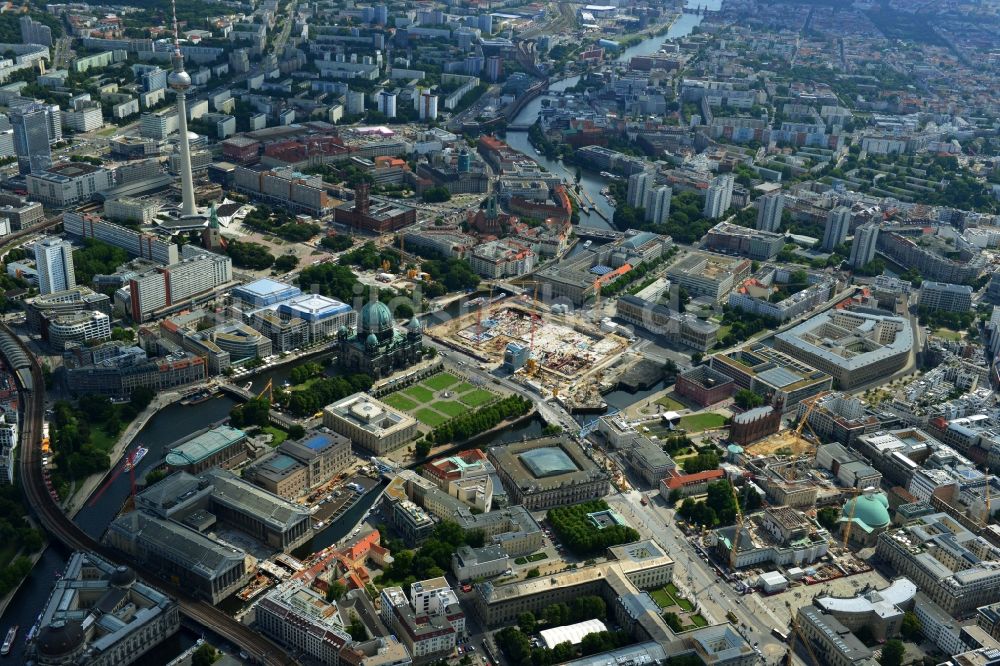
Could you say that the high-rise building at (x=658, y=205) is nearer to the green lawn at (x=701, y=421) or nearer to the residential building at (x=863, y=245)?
the residential building at (x=863, y=245)

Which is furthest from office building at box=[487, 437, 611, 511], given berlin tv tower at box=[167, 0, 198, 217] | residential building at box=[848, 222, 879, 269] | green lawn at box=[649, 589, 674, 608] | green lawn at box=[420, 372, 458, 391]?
berlin tv tower at box=[167, 0, 198, 217]

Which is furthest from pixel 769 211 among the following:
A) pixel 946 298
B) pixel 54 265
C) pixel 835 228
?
pixel 54 265

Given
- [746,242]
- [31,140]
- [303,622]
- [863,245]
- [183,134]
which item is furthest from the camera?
[31,140]

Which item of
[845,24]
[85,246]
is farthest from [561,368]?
[845,24]

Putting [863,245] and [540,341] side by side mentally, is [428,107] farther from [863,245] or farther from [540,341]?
[540,341]

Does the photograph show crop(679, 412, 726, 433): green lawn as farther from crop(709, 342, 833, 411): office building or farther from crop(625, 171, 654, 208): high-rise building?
crop(625, 171, 654, 208): high-rise building

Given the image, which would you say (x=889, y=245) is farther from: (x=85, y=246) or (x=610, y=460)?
(x=85, y=246)
